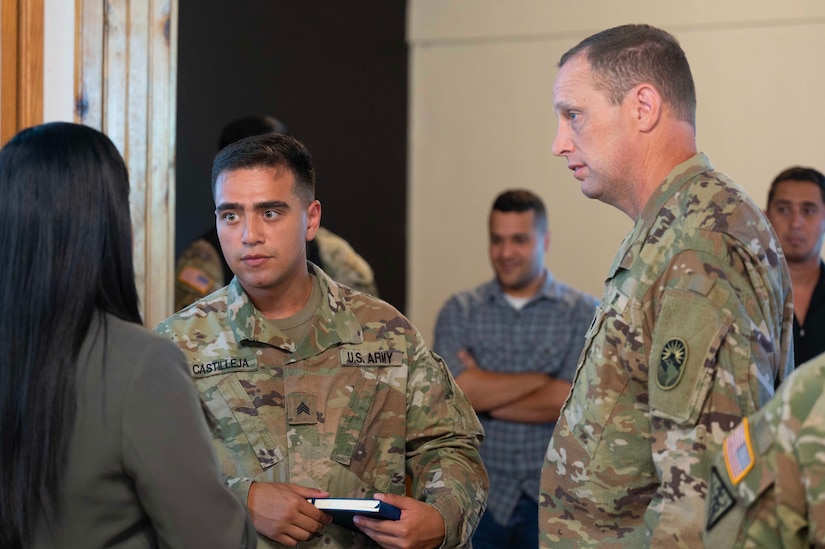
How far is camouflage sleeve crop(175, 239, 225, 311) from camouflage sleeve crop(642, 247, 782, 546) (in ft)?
6.16

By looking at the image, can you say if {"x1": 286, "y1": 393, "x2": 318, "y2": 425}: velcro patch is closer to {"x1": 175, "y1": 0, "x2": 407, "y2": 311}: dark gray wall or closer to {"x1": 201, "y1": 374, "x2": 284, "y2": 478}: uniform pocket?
{"x1": 201, "y1": 374, "x2": 284, "y2": 478}: uniform pocket

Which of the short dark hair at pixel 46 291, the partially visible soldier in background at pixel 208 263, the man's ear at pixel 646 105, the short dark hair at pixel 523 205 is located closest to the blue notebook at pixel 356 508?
the short dark hair at pixel 46 291

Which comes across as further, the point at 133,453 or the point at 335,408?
the point at 335,408

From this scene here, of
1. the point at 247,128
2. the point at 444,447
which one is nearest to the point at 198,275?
the point at 247,128

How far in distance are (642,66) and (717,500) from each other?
0.89 m

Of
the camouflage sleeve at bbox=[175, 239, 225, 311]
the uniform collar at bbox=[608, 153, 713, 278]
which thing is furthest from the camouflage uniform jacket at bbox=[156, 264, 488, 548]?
the camouflage sleeve at bbox=[175, 239, 225, 311]

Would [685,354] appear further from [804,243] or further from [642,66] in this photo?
[804,243]

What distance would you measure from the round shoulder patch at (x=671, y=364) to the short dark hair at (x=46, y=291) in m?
0.87

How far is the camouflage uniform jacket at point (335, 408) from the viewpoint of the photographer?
6.88 ft

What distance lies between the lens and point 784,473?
1222mm

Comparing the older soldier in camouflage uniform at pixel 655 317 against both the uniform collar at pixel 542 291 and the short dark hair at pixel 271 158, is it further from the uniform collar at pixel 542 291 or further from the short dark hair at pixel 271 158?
the uniform collar at pixel 542 291

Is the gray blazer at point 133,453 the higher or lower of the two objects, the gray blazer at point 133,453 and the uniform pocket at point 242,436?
the higher

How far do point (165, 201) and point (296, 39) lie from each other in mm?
1800

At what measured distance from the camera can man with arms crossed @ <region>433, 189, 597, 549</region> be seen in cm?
367
